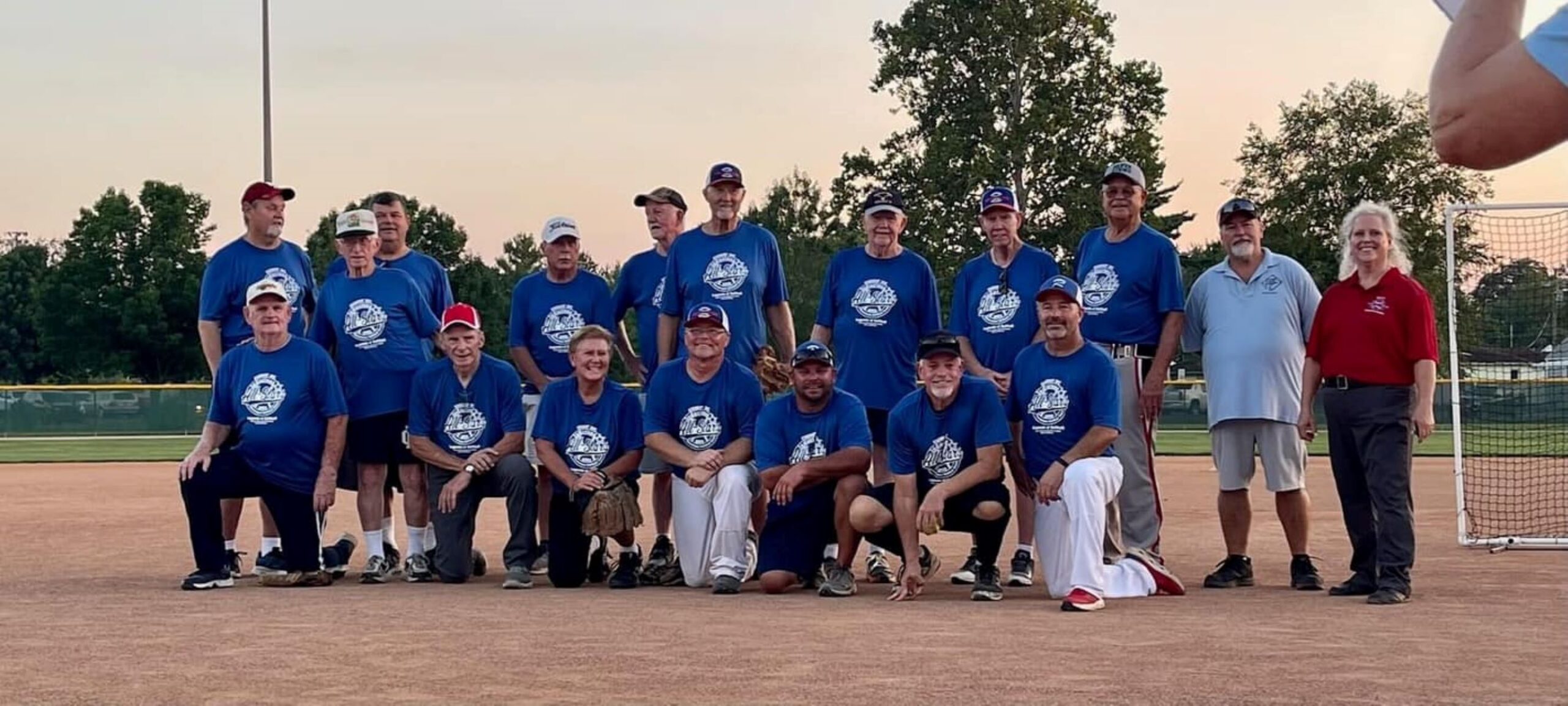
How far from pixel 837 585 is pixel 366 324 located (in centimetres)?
Answer: 339

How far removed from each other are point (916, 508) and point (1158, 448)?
869 inches

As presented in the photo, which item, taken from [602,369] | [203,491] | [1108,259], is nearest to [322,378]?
[203,491]

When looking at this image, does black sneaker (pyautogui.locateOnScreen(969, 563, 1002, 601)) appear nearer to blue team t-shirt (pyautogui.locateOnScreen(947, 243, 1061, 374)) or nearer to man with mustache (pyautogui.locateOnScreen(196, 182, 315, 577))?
blue team t-shirt (pyautogui.locateOnScreen(947, 243, 1061, 374))

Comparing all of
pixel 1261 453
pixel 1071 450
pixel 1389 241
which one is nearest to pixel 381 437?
pixel 1071 450

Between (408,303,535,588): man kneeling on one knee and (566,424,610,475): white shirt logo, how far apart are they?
0.31 meters

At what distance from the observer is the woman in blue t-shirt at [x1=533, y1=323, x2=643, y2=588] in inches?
382

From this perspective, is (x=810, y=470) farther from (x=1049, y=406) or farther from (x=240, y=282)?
(x=240, y=282)

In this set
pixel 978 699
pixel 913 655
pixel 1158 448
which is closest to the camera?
pixel 978 699

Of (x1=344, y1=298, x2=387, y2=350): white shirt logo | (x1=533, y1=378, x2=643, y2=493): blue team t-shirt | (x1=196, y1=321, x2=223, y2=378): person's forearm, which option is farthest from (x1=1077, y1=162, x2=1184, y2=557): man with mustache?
(x1=196, y1=321, x2=223, y2=378): person's forearm

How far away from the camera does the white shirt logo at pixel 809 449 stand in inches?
362

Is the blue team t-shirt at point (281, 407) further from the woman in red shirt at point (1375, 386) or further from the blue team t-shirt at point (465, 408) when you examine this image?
the woman in red shirt at point (1375, 386)

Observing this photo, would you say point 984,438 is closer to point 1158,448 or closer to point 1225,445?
point 1225,445

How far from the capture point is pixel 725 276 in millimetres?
10109

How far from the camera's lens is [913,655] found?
21.4ft
